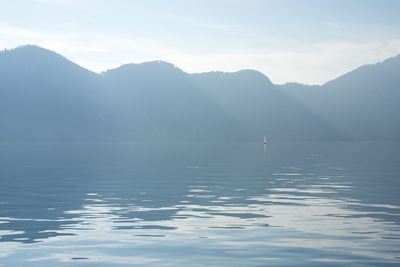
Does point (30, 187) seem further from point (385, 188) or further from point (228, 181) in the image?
point (385, 188)

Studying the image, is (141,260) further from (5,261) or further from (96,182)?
(96,182)

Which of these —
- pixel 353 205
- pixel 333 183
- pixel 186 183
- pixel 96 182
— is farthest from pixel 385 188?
pixel 96 182

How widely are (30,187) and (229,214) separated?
2429 cm

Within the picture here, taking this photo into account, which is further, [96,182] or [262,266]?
[96,182]

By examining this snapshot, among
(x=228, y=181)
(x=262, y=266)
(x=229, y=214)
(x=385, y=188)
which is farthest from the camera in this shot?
(x=228, y=181)

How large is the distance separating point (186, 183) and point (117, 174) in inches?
566

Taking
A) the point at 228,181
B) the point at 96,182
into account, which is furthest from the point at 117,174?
the point at 228,181

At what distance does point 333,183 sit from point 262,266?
3666 centimetres

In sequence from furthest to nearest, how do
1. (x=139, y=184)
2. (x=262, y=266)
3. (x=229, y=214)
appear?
(x=139, y=184) → (x=229, y=214) → (x=262, y=266)

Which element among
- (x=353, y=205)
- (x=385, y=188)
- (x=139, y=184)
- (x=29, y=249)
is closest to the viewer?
(x=29, y=249)

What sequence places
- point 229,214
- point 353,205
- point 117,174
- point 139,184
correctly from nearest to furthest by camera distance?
1. point 229,214
2. point 353,205
3. point 139,184
4. point 117,174

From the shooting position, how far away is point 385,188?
1864 inches

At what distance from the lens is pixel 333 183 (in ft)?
174

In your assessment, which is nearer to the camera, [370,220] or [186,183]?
[370,220]
